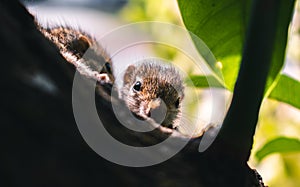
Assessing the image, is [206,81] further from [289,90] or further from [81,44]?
[81,44]

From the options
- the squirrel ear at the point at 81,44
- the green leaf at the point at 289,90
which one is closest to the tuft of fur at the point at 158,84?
the squirrel ear at the point at 81,44

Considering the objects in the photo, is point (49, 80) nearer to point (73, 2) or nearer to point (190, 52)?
point (190, 52)

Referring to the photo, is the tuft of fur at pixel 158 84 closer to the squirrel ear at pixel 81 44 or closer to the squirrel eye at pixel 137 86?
the squirrel eye at pixel 137 86

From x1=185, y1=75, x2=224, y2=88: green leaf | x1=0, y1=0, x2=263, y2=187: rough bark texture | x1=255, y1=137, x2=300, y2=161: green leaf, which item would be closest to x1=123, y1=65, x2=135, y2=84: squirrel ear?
x1=185, y1=75, x2=224, y2=88: green leaf

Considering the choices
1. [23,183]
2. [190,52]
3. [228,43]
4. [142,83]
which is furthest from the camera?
[142,83]

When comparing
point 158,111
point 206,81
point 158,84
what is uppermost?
point 158,84

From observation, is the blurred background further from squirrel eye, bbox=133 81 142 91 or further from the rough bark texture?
the rough bark texture

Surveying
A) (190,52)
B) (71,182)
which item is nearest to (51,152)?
(71,182)

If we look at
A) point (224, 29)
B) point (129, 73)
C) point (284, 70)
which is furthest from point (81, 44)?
point (224, 29)
